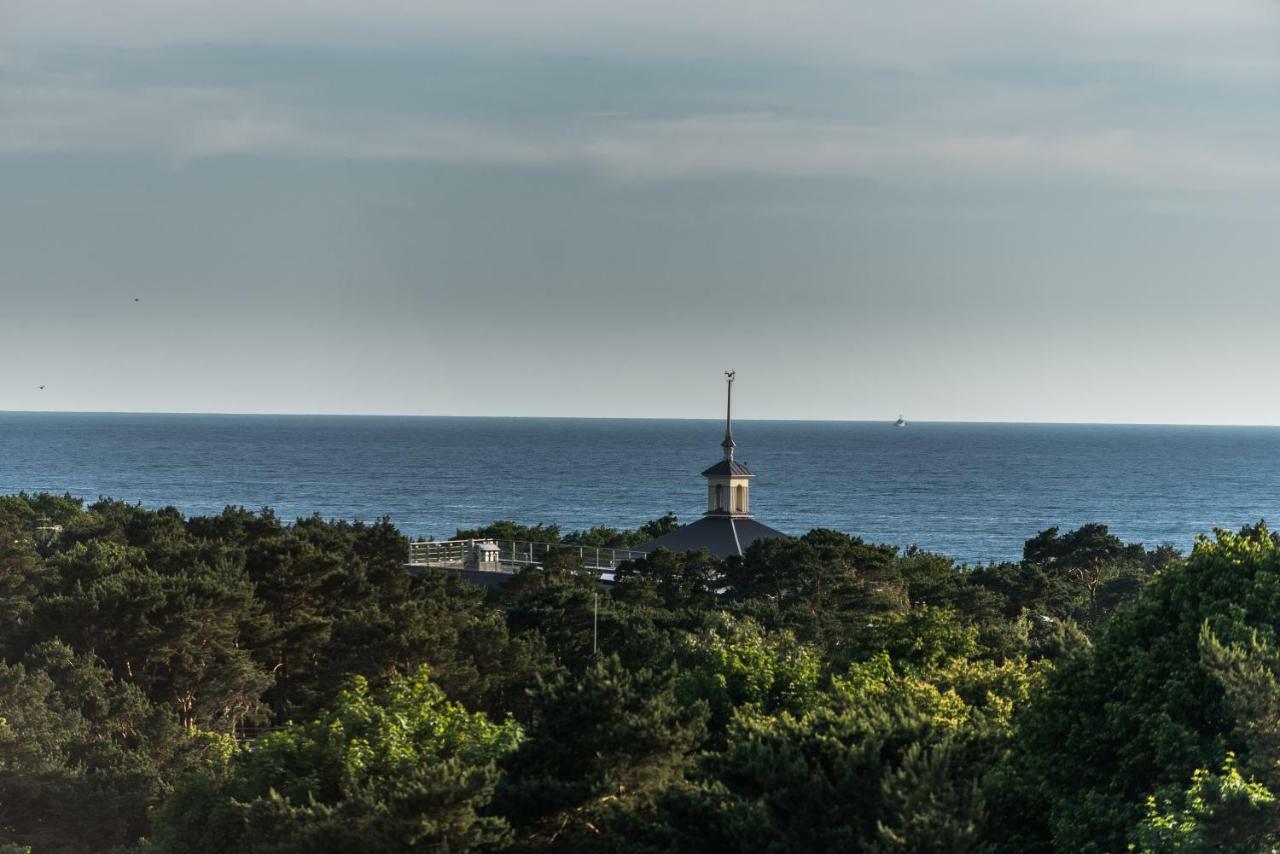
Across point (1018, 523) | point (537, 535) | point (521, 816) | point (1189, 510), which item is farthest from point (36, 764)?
point (1189, 510)

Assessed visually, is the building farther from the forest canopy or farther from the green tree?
the green tree

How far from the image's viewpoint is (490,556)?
205ft

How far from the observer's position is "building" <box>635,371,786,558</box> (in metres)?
58.6

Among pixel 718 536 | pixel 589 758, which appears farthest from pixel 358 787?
pixel 718 536

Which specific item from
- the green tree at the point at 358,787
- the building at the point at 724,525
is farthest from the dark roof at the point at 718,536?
the green tree at the point at 358,787

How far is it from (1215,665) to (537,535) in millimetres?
64465

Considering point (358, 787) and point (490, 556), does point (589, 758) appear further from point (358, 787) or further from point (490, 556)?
point (490, 556)

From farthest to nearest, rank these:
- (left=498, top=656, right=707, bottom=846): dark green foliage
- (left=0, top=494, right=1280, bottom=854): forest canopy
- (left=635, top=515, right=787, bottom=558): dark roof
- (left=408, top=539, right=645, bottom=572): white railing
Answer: (left=408, top=539, right=645, bottom=572): white railing < (left=635, top=515, right=787, bottom=558): dark roof < (left=498, top=656, right=707, bottom=846): dark green foliage < (left=0, top=494, right=1280, bottom=854): forest canopy

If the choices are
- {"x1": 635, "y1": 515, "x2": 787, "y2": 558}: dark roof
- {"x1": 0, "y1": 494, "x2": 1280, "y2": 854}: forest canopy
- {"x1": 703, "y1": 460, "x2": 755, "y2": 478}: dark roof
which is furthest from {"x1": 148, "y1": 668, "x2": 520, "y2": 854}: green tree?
{"x1": 703, "y1": 460, "x2": 755, "y2": 478}: dark roof

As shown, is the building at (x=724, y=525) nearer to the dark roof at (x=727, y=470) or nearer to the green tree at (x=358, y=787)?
the dark roof at (x=727, y=470)

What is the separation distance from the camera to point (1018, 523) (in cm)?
15625

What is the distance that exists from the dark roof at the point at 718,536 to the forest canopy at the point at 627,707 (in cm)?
361

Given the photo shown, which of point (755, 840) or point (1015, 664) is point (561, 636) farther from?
point (755, 840)

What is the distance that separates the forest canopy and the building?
3.78 meters
